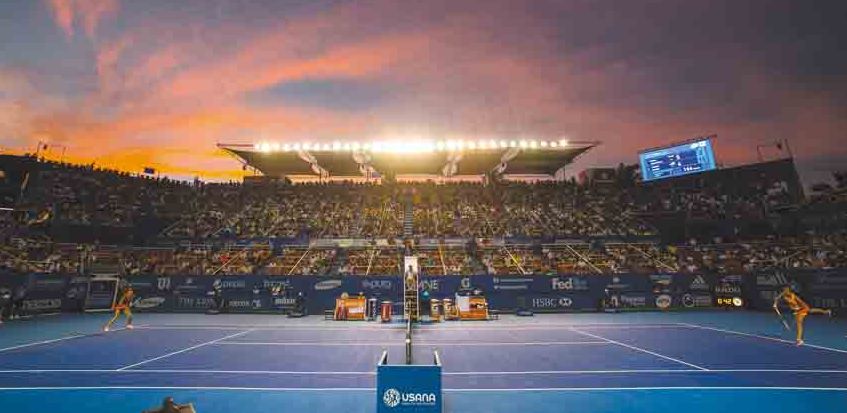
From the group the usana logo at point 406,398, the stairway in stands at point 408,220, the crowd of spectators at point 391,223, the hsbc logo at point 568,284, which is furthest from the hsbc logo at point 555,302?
the usana logo at point 406,398

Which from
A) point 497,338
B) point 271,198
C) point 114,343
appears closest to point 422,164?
point 271,198

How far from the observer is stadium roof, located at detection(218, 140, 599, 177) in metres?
35.3

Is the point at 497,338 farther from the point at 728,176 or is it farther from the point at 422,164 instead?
the point at 728,176

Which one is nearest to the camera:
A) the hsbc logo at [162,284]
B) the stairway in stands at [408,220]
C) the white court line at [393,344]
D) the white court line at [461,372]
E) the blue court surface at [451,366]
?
the blue court surface at [451,366]

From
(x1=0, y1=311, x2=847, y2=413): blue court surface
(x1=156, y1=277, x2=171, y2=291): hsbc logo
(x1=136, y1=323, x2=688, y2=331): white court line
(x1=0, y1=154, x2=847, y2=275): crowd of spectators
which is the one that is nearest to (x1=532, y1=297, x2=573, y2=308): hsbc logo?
(x1=0, y1=154, x2=847, y2=275): crowd of spectators

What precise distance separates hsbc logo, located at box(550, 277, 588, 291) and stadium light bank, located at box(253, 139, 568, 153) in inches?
562

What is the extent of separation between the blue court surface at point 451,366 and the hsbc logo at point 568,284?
654 centimetres

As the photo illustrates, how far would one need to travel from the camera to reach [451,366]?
1080cm

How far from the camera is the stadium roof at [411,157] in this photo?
35281 millimetres

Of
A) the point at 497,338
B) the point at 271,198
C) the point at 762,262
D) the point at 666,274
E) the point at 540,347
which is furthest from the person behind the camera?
the point at 271,198

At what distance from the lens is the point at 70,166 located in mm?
38000

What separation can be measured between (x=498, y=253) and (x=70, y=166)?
41.8 metres

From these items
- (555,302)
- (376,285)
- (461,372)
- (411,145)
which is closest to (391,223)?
(411,145)

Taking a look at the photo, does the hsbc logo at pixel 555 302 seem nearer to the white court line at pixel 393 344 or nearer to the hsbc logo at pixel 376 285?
the hsbc logo at pixel 376 285
